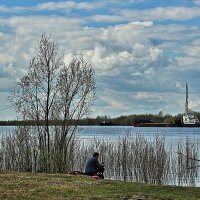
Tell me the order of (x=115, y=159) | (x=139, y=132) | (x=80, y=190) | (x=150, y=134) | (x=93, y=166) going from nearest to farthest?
(x=80, y=190) → (x=93, y=166) → (x=115, y=159) → (x=139, y=132) → (x=150, y=134)

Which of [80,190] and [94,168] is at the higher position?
[94,168]

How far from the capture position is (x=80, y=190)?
37.7 ft

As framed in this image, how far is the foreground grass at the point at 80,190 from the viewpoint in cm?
1062

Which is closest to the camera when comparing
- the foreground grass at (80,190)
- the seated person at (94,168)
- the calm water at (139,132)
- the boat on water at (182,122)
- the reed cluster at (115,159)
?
the foreground grass at (80,190)

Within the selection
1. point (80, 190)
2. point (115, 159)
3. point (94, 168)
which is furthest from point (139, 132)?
point (80, 190)

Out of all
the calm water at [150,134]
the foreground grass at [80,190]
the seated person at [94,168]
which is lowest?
the foreground grass at [80,190]

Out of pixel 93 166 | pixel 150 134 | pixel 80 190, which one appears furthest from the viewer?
pixel 150 134

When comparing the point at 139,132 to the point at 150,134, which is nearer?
the point at 139,132

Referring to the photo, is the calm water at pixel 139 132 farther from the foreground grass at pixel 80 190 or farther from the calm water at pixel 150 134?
the foreground grass at pixel 80 190

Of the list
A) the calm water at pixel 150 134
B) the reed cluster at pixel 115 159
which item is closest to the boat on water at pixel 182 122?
the calm water at pixel 150 134

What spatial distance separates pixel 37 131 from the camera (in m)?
20.9

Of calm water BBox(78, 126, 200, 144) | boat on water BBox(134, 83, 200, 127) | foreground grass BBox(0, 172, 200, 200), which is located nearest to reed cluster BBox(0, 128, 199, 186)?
calm water BBox(78, 126, 200, 144)

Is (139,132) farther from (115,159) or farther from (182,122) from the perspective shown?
(182,122)

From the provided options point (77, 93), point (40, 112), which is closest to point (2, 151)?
point (40, 112)
